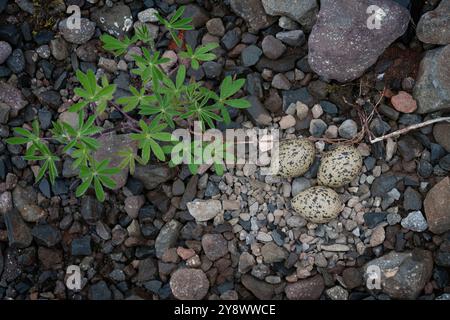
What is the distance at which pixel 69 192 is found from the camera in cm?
321

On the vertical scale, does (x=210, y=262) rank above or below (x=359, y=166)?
below

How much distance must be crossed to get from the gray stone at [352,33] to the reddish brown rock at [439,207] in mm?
715

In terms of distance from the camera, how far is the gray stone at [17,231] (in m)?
3.12

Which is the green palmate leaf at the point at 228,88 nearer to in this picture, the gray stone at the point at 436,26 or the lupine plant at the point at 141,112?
the lupine plant at the point at 141,112

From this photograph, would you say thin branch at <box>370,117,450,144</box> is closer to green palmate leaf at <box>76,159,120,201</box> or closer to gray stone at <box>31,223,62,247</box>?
green palmate leaf at <box>76,159,120,201</box>

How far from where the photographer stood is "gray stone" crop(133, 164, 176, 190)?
3.16 m

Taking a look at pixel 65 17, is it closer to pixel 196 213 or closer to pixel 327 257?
pixel 196 213

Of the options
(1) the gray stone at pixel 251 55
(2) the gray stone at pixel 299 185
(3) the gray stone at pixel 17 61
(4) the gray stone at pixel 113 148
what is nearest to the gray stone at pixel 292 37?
(1) the gray stone at pixel 251 55

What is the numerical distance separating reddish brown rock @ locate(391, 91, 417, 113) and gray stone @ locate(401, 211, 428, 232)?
0.53 meters

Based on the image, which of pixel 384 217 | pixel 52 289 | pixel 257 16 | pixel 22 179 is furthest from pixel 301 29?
pixel 52 289

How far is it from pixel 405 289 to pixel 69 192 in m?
1.77

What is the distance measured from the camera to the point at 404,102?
3137mm

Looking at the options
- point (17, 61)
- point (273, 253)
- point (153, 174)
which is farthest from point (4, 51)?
point (273, 253)

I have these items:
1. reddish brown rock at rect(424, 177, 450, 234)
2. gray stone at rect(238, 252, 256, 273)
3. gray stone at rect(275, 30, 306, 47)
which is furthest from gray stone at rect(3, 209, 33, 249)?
reddish brown rock at rect(424, 177, 450, 234)
